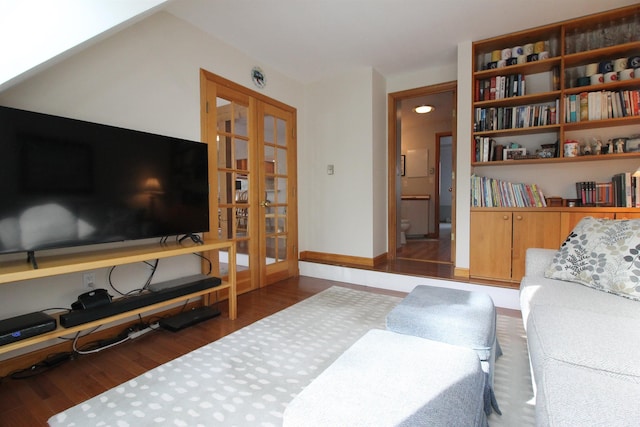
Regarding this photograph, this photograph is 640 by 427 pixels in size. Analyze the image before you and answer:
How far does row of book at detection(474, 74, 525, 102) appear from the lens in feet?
9.72

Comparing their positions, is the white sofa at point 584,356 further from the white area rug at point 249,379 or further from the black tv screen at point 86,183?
the black tv screen at point 86,183

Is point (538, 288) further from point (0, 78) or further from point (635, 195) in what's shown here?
point (0, 78)

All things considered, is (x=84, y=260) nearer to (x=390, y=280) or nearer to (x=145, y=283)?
(x=145, y=283)

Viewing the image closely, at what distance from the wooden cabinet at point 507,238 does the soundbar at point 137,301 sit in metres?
2.53

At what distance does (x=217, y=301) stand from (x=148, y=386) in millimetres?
1319

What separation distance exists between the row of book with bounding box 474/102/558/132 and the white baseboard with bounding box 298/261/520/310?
1597 millimetres

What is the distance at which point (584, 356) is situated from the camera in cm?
101

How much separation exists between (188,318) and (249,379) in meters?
0.99

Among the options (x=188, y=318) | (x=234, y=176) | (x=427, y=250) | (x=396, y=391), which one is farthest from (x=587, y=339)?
(x=427, y=250)

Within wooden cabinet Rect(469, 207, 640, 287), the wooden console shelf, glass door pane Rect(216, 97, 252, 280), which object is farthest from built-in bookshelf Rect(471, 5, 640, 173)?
the wooden console shelf

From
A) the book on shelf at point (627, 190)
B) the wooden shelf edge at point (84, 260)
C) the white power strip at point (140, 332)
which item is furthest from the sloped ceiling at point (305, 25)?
the white power strip at point (140, 332)

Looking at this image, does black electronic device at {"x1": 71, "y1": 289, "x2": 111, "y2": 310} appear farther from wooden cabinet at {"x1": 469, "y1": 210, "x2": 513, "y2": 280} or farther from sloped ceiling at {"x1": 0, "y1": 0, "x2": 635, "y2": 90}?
wooden cabinet at {"x1": 469, "y1": 210, "x2": 513, "y2": 280}

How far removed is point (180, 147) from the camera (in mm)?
2355

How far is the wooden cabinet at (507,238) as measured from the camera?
279 centimetres
